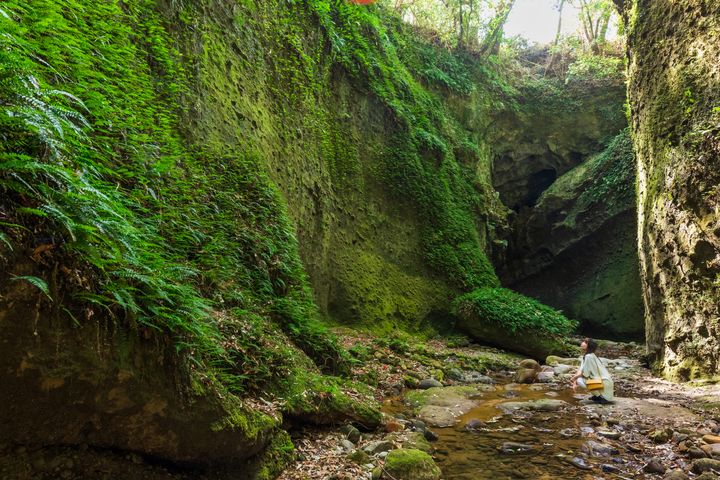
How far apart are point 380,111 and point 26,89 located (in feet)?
37.3

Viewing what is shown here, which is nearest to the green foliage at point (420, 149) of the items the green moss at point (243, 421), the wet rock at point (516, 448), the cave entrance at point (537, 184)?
the cave entrance at point (537, 184)

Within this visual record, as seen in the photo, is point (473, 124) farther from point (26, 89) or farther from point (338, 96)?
point (26, 89)

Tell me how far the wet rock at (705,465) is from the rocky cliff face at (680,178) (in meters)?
3.52

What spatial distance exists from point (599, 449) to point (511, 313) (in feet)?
24.4

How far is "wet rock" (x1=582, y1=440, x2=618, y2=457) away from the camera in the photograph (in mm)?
4340

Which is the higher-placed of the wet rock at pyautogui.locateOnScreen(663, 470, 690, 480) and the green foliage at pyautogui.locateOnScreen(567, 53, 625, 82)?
the green foliage at pyautogui.locateOnScreen(567, 53, 625, 82)

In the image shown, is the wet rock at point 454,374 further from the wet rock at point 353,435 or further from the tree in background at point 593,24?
the tree in background at point 593,24

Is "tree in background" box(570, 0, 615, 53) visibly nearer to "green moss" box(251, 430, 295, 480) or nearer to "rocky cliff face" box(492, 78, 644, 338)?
"rocky cliff face" box(492, 78, 644, 338)

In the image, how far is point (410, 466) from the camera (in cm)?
359

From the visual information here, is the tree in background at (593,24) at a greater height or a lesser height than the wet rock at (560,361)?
greater

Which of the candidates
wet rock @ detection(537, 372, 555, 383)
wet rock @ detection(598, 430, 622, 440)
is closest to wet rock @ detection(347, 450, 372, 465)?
wet rock @ detection(598, 430, 622, 440)

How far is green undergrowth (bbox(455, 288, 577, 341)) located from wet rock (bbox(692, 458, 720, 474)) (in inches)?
294

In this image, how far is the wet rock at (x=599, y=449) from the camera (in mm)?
4340

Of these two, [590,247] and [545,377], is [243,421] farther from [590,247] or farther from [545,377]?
[590,247]
